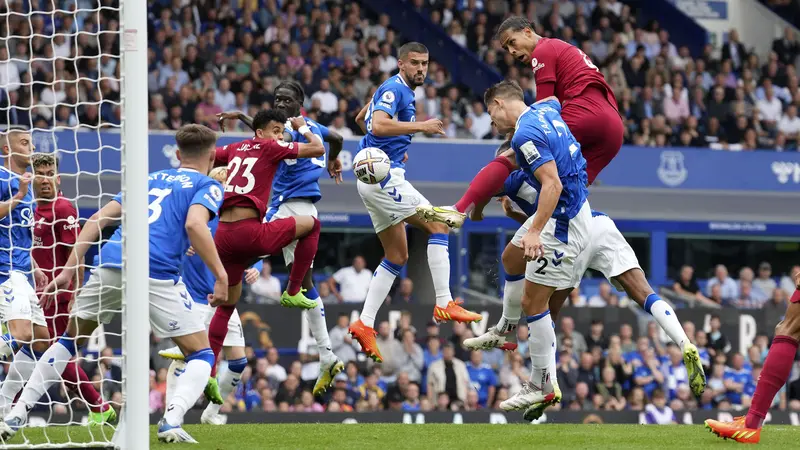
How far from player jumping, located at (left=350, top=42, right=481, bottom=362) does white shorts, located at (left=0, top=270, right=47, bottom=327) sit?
2.70 metres

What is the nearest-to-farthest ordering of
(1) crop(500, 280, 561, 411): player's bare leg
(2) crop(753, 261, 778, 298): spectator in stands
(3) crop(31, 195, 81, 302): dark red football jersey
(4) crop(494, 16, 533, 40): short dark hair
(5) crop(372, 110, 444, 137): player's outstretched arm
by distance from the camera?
(1) crop(500, 280, 561, 411): player's bare leg
(4) crop(494, 16, 533, 40): short dark hair
(3) crop(31, 195, 81, 302): dark red football jersey
(5) crop(372, 110, 444, 137): player's outstretched arm
(2) crop(753, 261, 778, 298): spectator in stands

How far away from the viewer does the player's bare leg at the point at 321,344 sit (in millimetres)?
10719

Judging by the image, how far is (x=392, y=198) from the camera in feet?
34.0

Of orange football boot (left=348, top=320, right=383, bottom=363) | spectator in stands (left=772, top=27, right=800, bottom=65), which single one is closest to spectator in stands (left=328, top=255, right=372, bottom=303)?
orange football boot (left=348, top=320, right=383, bottom=363)

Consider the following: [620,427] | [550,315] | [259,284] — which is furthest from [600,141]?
[259,284]

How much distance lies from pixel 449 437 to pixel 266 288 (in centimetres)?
946

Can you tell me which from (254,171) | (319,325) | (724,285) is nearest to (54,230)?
(254,171)

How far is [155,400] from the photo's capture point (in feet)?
49.0

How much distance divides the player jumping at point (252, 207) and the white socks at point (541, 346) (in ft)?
6.97

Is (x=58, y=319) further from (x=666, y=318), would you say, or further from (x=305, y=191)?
(x=666, y=318)

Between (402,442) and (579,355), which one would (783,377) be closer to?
(402,442)

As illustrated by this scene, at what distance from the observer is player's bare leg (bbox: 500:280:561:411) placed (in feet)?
29.9

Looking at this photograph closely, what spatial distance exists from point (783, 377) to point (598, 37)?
1704 centimetres

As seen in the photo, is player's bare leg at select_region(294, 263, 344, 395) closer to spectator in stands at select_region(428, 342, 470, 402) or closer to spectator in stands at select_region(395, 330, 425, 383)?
spectator in stands at select_region(395, 330, 425, 383)
